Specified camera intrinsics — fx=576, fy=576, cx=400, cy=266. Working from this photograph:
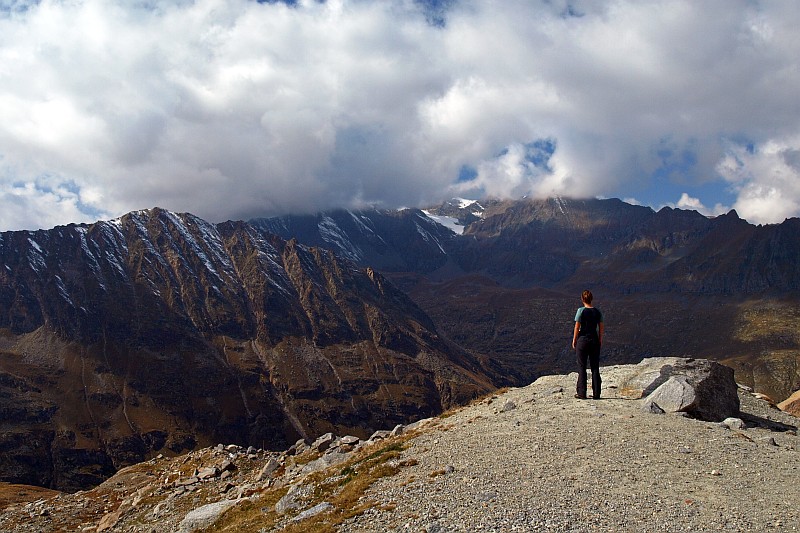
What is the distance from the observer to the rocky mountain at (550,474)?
51.0 ft

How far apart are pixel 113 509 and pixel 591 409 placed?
1261 inches

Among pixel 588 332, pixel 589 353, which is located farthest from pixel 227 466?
pixel 588 332

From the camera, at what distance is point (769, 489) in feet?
56.8

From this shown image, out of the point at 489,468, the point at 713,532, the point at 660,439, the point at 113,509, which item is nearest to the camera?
the point at 713,532

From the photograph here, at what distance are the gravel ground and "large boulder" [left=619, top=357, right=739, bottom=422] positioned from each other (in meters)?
1.61

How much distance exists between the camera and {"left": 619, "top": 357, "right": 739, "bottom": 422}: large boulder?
26.2 meters

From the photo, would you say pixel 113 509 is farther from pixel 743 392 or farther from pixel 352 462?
pixel 743 392

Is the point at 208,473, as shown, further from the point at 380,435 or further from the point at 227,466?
the point at 380,435

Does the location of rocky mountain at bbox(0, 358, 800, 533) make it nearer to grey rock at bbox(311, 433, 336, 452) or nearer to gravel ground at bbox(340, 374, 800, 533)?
gravel ground at bbox(340, 374, 800, 533)

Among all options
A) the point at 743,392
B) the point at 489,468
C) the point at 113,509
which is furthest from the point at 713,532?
the point at 113,509

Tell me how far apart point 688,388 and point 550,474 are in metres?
11.8

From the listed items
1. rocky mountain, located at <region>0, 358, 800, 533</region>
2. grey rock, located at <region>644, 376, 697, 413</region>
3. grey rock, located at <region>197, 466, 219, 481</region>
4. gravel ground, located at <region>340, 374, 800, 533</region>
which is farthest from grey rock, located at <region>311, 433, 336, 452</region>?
grey rock, located at <region>644, 376, 697, 413</region>

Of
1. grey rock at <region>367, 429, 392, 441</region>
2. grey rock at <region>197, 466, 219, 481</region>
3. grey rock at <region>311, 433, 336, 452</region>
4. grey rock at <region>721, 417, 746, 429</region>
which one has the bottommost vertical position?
grey rock at <region>197, 466, 219, 481</region>

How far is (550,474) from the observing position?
1828cm
